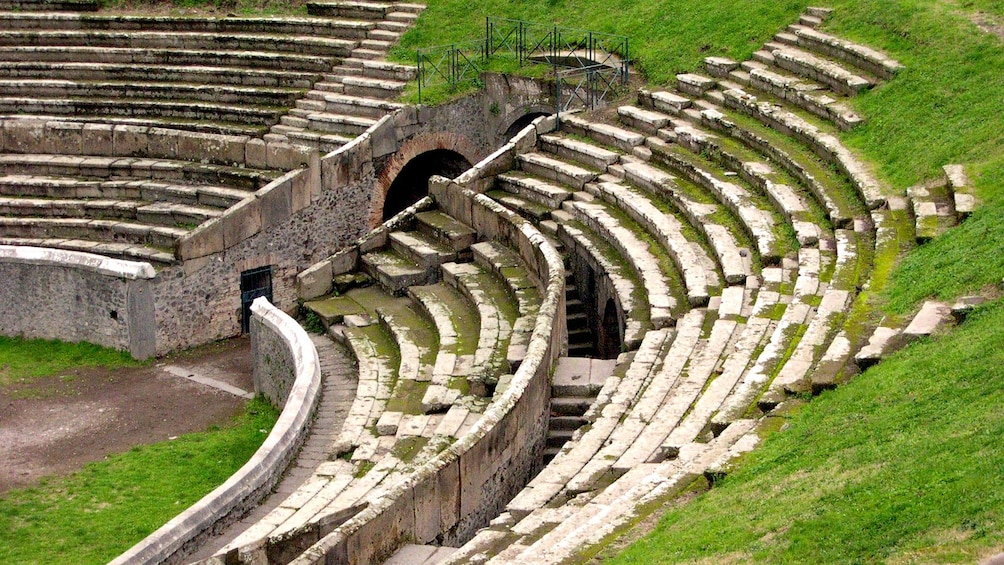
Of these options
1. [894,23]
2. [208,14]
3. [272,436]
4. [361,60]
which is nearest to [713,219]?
[894,23]

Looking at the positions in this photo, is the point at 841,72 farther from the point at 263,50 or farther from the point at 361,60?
the point at 263,50

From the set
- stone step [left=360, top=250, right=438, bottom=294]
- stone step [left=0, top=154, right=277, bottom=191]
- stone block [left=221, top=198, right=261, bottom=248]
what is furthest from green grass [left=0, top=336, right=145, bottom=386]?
stone step [left=360, top=250, right=438, bottom=294]

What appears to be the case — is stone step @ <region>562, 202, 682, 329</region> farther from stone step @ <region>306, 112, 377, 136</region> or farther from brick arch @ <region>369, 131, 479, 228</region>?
stone step @ <region>306, 112, 377, 136</region>

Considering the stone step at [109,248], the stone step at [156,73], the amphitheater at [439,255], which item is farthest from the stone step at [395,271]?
the stone step at [156,73]

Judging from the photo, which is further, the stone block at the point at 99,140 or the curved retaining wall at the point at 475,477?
the stone block at the point at 99,140

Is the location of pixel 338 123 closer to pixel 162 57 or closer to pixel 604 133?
pixel 162 57

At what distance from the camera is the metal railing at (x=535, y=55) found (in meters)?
25.7

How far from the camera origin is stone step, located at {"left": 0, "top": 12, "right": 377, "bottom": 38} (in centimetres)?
2814

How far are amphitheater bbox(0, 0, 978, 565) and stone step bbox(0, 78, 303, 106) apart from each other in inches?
2.7

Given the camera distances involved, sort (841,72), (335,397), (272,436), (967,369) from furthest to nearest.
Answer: (841,72)
(335,397)
(272,436)
(967,369)

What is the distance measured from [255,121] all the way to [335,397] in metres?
8.54

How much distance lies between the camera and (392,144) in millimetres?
25547

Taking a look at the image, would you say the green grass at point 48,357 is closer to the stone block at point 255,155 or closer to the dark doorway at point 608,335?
the stone block at point 255,155

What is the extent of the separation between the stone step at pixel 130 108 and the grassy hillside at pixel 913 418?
1175cm
